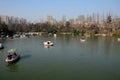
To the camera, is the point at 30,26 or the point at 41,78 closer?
the point at 41,78

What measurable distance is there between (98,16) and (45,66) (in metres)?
76.4

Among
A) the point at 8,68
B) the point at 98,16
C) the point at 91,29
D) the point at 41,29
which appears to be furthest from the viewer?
the point at 98,16

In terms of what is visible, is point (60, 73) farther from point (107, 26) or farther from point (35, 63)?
point (107, 26)

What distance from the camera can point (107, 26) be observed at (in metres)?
70.9

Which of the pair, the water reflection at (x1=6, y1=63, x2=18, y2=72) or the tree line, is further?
the tree line

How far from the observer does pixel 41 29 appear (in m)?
79.1

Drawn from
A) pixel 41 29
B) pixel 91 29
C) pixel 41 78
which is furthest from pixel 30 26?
pixel 41 78

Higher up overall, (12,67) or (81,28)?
(81,28)

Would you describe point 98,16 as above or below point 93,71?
above

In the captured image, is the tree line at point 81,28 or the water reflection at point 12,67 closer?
the water reflection at point 12,67

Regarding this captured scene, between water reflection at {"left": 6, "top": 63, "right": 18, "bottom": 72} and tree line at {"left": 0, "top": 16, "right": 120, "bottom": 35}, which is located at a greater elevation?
tree line at {"left": 0, "top": 16, "right": 120, "bottom": 35}

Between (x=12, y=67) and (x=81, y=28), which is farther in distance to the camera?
(x=81, y=28)

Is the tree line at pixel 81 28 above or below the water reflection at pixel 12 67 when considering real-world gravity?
above

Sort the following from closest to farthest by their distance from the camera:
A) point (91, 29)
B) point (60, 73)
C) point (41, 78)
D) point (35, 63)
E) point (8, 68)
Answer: point (41, 78) → point (60, 73) → point (8, 68) → point (35, 63) → point (91, 29)
